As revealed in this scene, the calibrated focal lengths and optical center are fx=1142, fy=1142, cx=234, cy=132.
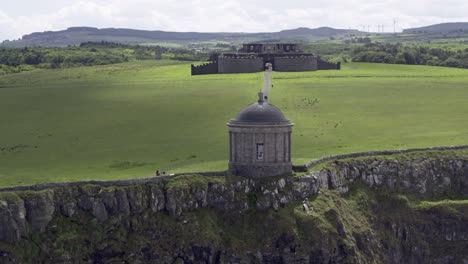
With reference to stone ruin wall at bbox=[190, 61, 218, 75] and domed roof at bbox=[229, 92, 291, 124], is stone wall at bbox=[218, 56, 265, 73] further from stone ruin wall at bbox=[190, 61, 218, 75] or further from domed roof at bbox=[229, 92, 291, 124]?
domed roof at bbox=[229, 92, 291, 124]

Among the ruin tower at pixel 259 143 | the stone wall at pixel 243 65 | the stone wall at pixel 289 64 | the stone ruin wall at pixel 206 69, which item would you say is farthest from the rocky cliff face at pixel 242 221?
the stone ruin wall at pixel 206 69

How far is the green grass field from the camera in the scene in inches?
3406

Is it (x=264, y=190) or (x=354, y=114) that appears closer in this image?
(x=264, y=190)

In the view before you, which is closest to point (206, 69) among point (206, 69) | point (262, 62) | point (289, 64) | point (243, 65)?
point (206, 69)

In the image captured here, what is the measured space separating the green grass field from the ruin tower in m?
3.00

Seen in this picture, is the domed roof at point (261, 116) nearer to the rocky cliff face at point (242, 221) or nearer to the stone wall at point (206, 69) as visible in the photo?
the rocky cliff face at point (242, 221)

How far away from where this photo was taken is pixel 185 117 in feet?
344

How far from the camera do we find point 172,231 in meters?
75.6

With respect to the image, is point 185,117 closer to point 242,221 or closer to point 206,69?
point 242,221

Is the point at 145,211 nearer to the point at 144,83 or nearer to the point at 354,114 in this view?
the point at 354,114

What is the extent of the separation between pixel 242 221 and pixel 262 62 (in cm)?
6599

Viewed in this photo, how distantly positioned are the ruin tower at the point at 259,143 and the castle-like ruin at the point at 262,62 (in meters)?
60.3

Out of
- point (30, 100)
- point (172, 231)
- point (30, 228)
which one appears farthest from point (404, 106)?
point (30, 228)

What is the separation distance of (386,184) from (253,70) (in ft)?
183
